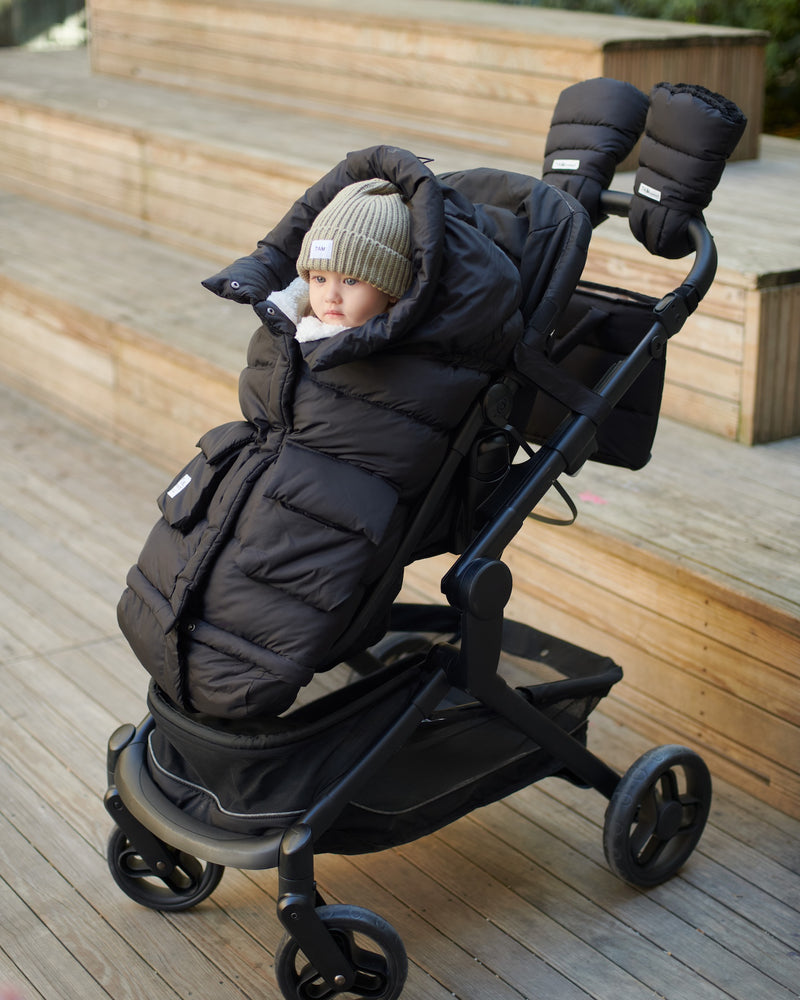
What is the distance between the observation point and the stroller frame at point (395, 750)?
1.63 meters

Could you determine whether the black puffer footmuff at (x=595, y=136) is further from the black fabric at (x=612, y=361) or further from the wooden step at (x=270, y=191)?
the wooden step at (x=270, y=191)

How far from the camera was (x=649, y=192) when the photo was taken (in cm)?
184

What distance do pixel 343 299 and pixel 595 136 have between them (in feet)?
2.03

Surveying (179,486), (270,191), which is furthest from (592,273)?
(179,486)

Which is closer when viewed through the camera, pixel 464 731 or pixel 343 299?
pixel 343 299

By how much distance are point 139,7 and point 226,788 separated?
5.05 metres

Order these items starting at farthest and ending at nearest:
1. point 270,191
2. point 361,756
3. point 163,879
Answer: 1. point 270,191
2. point 163,879
3. point 361,756

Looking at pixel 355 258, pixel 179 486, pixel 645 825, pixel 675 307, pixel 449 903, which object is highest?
pixel 355 258

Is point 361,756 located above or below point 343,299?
below

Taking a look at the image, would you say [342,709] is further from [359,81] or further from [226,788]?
[359,81]

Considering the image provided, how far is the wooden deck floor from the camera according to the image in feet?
5.92

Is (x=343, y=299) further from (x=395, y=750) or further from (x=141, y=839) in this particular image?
(x=141, y=839)

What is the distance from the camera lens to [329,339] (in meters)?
1.57

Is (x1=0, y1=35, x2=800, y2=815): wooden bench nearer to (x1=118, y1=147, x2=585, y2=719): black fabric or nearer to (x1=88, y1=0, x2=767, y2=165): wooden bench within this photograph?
(x1=88, y1=0, x2=767, y2=165): wooden bench
